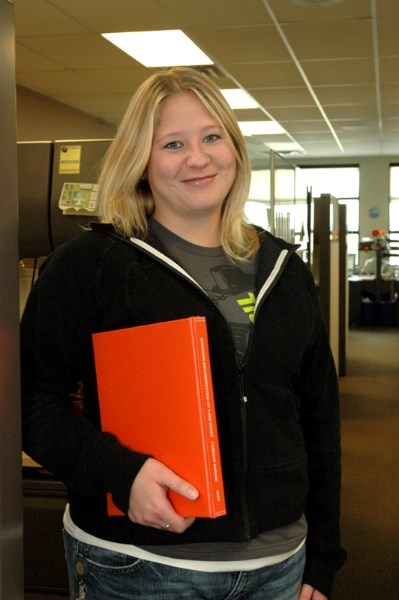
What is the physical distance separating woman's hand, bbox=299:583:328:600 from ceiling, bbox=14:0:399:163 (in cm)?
203

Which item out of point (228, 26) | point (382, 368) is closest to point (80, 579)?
point (228, 26)

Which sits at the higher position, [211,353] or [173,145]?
[173,145]

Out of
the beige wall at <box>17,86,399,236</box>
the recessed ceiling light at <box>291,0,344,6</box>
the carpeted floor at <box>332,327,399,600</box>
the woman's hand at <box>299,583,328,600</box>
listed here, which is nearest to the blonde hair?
the woman's hand at <box>299,583,328,600</box>

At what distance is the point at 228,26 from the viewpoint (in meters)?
6.15

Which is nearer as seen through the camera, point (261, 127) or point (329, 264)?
point (329, 264)

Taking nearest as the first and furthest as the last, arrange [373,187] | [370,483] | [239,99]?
1. [370,483]
2. [239,99]
3. [373,187]

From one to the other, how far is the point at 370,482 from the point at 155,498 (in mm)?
3702

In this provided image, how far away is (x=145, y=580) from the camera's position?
1187 mm

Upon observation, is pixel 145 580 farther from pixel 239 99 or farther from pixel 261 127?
pixel 261 127

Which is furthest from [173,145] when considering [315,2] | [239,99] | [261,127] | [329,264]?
[261,127]

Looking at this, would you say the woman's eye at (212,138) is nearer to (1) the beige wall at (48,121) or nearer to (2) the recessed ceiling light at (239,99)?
(1) the beige wall at (48,121)

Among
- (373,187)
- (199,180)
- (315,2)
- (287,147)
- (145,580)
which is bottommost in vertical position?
(145,580)

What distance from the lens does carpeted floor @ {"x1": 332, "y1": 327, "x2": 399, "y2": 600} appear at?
3312 mm

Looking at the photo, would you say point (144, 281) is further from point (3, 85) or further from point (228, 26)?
point (228, 26)
